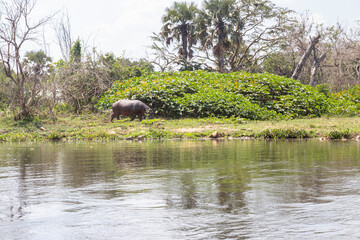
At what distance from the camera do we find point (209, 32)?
35.9 metres

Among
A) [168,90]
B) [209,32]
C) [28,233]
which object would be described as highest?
[209,32]

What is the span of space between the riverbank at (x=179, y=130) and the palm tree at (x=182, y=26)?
63.0ft

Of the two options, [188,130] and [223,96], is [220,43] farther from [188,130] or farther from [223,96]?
[188,130]

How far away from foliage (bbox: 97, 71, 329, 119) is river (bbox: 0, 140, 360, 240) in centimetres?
1257

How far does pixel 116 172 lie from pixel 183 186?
67.4 inches

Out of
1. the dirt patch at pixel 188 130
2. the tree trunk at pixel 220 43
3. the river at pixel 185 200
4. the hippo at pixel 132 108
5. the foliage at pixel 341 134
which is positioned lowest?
the river at pixel 185 200

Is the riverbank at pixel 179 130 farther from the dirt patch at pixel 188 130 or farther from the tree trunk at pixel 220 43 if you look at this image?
the tree trunk at pixel 220 43

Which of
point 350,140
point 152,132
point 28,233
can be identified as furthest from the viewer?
point 152,132

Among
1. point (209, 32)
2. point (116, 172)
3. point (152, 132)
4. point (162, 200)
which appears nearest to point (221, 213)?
point (162, 200)

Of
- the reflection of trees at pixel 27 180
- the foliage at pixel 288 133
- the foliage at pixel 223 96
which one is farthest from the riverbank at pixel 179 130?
the reflection of trees at pixel 27 180

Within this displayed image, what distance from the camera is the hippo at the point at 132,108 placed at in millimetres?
19812

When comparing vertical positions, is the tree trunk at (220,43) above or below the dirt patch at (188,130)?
above

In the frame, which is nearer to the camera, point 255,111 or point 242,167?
point 242,167

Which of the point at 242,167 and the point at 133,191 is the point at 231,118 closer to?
the point at 242,167
